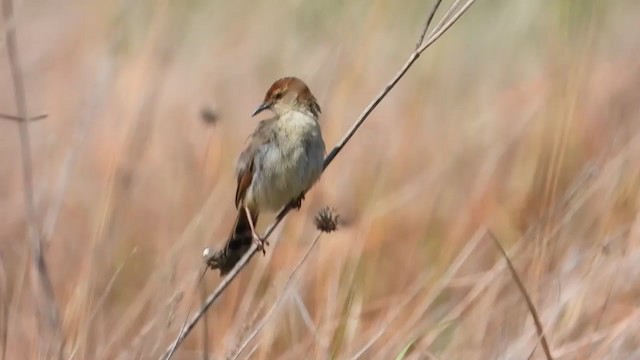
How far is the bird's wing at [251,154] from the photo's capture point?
11.0 feet

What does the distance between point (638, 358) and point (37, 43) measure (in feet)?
11.3

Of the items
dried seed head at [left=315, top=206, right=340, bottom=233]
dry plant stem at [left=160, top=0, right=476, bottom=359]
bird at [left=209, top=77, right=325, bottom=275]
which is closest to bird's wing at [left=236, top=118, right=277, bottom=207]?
bird at [left=209, top=77, right=325, bottom=275]

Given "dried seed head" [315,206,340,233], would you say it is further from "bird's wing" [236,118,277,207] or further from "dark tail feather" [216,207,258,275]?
"bird's wing" [236,118,277,207]

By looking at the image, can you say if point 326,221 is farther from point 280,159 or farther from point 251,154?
point 251,154

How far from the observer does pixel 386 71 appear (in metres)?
5.60

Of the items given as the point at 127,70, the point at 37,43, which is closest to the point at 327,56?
the point at 127,70

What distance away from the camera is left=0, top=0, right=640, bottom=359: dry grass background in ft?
9.52

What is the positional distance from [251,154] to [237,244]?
263mm

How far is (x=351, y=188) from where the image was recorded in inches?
166

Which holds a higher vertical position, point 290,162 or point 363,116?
point 290,162

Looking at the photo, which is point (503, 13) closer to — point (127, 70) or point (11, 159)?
point (127, 70)

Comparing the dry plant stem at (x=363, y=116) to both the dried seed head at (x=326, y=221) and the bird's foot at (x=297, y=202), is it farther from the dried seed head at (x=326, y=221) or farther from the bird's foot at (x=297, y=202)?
the bird's foot at (x=297, y=202)

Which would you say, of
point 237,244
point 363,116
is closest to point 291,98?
point 237,244

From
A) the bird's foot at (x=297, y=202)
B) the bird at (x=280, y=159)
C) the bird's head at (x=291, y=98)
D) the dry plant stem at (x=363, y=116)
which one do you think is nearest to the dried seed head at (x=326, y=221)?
the dry plant stem at (x=363, y=116)
